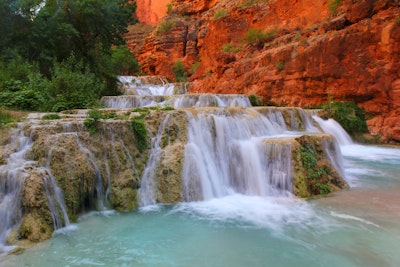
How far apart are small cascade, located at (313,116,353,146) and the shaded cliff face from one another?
4.60ft

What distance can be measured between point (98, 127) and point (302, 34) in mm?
13085

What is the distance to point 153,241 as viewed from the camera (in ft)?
14.0

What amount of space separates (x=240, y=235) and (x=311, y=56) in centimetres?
1108

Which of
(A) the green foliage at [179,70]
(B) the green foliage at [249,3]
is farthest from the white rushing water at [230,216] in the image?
(A) the green foliage at [179,70]

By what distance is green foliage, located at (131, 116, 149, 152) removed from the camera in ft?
21.1

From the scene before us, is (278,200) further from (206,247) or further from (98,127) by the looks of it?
(98,127)

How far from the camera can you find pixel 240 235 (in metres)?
4.36

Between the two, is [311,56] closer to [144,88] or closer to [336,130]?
[336,130]

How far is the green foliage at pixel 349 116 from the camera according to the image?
12164 mm

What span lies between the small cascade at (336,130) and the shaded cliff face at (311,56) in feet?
4.60

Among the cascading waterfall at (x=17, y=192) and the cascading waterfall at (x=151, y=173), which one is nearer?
the cascading waterfall at (x=17, y=192)

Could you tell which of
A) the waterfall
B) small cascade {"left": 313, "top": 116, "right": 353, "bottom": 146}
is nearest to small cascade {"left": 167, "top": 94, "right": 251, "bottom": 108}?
small cascade {"left": 313, "top": 116, "right": 353, "bottom": 146}

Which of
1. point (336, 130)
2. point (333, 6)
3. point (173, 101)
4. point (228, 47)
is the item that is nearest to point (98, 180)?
point (173, 101)

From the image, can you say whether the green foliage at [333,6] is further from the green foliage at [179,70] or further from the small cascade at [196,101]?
the green foliage at [179,70]
